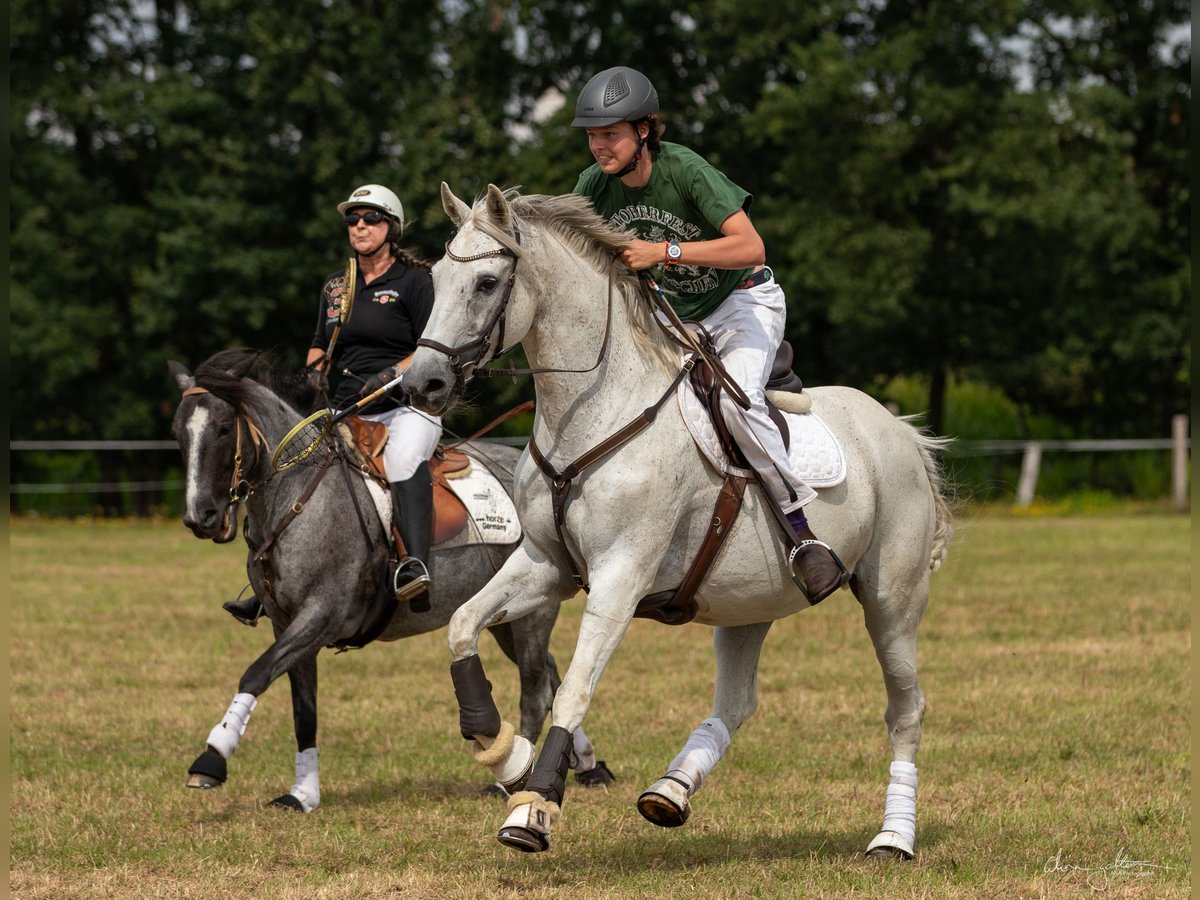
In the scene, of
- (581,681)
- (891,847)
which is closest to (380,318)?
(581,681)

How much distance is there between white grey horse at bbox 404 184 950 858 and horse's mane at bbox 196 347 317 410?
2376 mm

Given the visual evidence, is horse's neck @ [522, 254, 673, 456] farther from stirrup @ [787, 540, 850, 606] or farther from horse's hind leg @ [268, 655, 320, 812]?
horse's hind leg @ [268, 655, 320, 812]

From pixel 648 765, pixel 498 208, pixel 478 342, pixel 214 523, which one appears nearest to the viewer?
pixel 478 342

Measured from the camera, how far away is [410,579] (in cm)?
802

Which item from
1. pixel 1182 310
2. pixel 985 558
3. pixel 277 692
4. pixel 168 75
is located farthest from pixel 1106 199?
pixel 277 692

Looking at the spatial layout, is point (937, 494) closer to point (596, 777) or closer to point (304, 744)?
point (596, 777)

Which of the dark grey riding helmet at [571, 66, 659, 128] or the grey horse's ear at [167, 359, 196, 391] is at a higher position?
the dark grey riding helmet at [571, 66, 659, 128]

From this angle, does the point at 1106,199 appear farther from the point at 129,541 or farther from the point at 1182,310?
the point at 129,541

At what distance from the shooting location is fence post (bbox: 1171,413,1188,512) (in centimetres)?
2725

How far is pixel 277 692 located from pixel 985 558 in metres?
11.1

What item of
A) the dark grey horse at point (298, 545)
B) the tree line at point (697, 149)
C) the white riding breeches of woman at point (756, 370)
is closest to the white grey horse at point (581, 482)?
the white riding breeches of woman at point (756, 370)

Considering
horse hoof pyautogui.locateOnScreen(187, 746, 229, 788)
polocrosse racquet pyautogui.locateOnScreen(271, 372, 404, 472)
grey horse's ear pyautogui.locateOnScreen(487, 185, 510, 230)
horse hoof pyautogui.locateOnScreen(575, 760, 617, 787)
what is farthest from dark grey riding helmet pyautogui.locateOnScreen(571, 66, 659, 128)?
horse hoof pyautogui.locateOnScreen(575, 760, 617, 787)

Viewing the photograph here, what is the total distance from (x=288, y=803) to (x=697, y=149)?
24144mm

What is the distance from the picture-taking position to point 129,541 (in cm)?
2364
